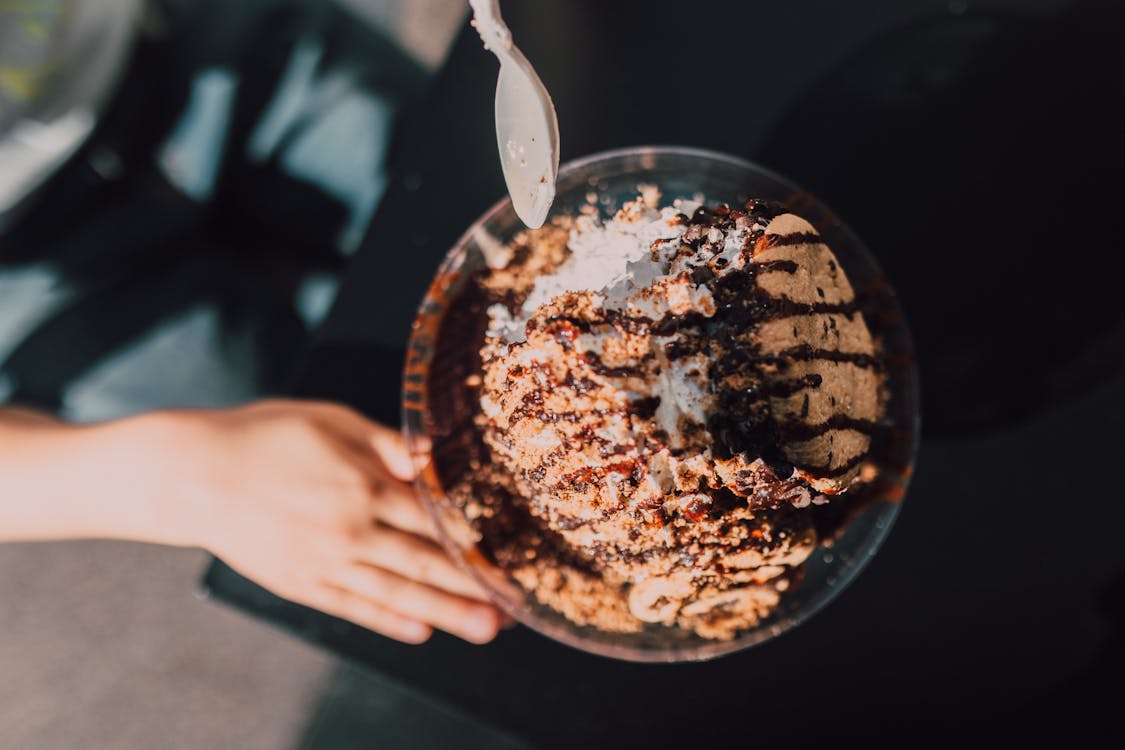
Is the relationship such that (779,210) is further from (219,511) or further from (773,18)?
(219,511)

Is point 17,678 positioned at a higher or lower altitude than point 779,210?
lower

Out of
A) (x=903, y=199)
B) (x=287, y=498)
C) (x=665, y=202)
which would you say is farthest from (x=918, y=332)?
(x=287, y=498)

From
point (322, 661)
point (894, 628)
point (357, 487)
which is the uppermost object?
point (894, 628)

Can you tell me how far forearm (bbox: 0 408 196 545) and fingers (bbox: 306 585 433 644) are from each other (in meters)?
0.18

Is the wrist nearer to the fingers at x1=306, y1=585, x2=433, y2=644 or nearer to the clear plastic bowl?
the fingers at x1=306, y1=585, x2=433, y2=644

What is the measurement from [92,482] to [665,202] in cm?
73

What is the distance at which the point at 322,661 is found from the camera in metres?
1.58

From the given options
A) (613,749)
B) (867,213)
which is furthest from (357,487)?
(867,213)

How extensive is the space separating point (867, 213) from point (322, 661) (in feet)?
4.36

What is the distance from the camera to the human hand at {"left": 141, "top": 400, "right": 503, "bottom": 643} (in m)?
0.87

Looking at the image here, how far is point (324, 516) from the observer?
0.88 m

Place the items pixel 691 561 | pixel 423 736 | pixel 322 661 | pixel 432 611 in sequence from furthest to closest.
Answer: pixel 322 661 → pixel 423 736 → pixel 432 611 → pixel 691 561

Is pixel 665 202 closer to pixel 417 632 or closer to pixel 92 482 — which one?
pixel 417 632

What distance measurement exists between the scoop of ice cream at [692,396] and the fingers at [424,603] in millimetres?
276
